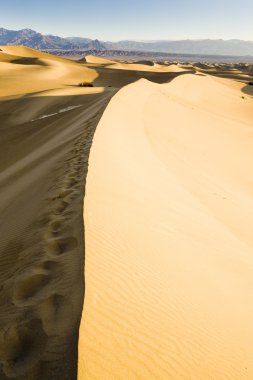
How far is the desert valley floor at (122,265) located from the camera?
2561 mm

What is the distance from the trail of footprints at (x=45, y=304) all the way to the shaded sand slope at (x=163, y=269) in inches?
6.8

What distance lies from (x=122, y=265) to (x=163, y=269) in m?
0.47

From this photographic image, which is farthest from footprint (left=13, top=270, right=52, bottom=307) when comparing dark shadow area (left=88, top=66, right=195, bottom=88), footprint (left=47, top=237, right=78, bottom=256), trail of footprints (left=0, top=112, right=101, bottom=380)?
dark shadow area (left=88, top=66, right=195, bottom=88)

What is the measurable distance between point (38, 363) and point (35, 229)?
7.66ft

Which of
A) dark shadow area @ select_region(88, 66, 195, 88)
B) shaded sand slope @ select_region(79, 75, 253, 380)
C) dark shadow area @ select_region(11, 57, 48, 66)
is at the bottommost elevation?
dark shadow area @ select_region(88, 66, 195, 88)

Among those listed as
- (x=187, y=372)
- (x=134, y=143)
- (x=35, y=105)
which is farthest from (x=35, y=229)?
(x=35, y=105)

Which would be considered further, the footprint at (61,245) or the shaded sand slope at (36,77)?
the shaded sand slope at (36,77)

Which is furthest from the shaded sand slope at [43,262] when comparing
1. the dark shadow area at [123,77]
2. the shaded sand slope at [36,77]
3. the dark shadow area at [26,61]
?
the dark shadow area at [26,61]

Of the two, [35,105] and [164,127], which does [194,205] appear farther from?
[35,105]

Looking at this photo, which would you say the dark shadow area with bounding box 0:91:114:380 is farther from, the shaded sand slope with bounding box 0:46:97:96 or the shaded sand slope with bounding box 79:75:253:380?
the shaded sand slope with bounding box 0:46:97:96

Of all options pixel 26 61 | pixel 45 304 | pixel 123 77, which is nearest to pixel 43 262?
pixel 45 304

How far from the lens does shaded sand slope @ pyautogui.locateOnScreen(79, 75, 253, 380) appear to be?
104 inches

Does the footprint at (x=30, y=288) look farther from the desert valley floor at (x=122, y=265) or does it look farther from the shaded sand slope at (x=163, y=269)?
the shaded sand slope at (x=163, y=269)

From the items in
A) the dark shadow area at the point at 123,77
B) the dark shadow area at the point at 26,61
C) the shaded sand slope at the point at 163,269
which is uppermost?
the shaded sand slope at the point at 163,269
